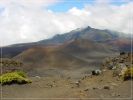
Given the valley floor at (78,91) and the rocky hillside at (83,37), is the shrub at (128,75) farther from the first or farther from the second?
the rocky hillside at (83,37)

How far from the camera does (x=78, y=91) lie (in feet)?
63.8

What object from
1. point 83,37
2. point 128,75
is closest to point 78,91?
point 128,75

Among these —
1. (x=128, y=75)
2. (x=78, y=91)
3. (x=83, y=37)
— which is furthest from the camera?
(x=83, y=37)

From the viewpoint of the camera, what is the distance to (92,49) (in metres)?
78.3

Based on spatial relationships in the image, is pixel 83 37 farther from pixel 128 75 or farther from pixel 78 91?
pixel 78 91

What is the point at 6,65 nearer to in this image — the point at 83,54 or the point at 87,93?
the point at 87,93

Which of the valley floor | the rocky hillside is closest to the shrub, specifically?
the valley floor

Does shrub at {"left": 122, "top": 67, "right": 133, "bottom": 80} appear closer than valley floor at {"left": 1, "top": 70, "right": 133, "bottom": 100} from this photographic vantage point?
No

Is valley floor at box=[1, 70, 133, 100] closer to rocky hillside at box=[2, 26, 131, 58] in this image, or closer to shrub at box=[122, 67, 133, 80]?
shrub at box=[122, 67, 133, 80]

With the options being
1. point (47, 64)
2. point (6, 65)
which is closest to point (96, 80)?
point (6, 65)

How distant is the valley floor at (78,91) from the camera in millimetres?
17969

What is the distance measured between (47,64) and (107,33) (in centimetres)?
7409

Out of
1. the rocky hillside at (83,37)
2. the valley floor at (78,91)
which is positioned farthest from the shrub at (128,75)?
the rocky hillside at (83,37)

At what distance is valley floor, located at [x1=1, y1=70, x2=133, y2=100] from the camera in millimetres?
17969
